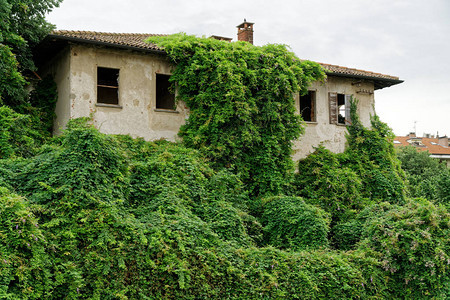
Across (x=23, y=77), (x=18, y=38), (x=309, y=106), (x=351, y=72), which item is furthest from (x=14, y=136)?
(x=351, y=72)

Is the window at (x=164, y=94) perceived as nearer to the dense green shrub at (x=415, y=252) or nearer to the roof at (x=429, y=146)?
the dense green shrub at (x=415, y=252)

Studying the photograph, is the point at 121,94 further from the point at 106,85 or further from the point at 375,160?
the point at 375,160

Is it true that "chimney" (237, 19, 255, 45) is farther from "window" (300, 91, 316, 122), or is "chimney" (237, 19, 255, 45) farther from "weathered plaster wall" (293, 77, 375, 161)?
"weathered plaster wall" (293, 77, 375, 161)

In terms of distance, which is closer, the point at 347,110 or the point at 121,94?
the point at 121,94

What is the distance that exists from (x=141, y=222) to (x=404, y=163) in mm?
33444

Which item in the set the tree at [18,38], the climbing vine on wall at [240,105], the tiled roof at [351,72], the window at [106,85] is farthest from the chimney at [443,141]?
the tree at [18,38]

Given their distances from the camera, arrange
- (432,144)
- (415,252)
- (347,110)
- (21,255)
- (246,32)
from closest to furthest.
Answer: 1. (21,255)
2. (415,252)
3. (347,110)
4. (246,32)
5. (432,144)

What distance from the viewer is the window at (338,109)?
22328mm

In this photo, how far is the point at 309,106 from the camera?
77.2 feet

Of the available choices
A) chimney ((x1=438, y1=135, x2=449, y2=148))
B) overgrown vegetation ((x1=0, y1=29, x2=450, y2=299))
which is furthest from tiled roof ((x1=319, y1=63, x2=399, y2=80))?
chimney ((x1=438, y1=135, x2=449, y2=148))

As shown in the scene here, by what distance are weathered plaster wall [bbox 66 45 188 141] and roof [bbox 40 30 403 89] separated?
46 centimetres

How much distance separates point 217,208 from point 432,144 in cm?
4447

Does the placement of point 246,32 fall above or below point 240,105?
above

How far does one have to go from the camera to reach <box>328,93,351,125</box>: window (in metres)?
22.3
